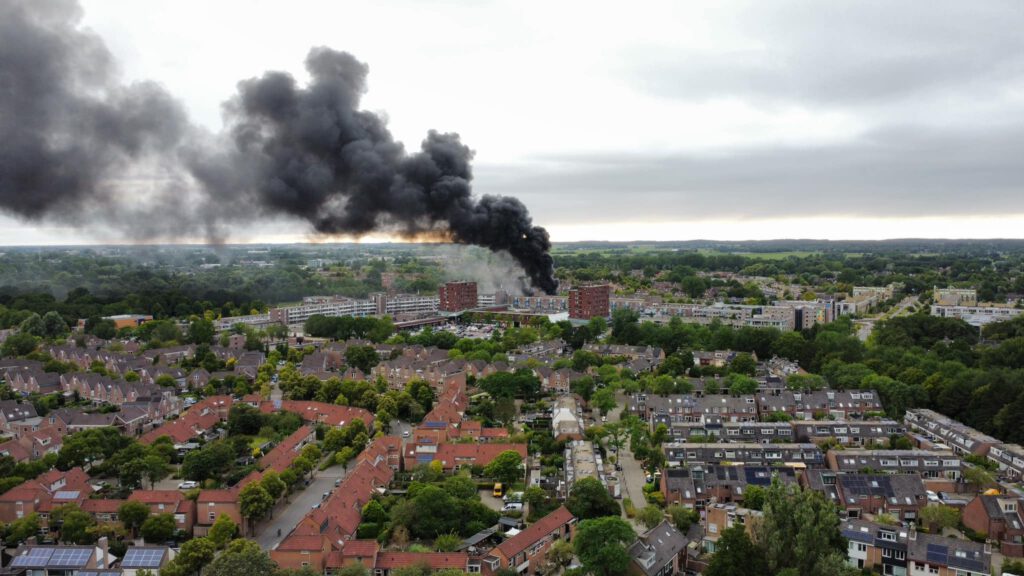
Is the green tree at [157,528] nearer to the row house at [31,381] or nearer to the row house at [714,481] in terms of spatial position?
the row house at [714,481]

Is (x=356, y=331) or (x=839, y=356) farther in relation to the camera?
(x=356, y=331)

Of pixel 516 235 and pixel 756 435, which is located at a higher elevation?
pixel 516 235

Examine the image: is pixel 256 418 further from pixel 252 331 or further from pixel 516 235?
pixel 516 235

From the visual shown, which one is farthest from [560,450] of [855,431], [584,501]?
[855,431]

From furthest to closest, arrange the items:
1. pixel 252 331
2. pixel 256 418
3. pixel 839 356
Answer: pixel 252 331 → pixel 839 356 → pixel 256 418

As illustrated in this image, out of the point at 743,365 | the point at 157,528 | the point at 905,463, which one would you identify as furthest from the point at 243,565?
the point at 743,365

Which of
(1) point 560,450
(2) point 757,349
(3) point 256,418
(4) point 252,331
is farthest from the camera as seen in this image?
(4) point 252,331

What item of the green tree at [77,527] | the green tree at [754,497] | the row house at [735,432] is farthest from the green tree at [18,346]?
the green tree at [754,497]
